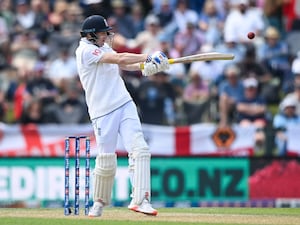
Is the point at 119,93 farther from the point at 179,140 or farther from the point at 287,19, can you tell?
the point at 287,19

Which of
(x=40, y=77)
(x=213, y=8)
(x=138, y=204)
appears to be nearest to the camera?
(x=138, y=204)

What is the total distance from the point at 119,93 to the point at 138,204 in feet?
3.74

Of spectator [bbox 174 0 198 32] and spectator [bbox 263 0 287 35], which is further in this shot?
spectator [bbox 174 0 198 32]

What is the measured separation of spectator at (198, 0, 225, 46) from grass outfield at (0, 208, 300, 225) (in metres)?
7.40

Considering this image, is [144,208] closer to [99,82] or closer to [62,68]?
[99,82]

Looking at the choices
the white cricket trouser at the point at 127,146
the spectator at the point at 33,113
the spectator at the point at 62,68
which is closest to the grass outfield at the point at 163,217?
the white cricket trouser at the point at 127,146

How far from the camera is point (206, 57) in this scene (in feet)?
35.6

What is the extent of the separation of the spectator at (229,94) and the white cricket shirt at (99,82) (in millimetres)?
6010

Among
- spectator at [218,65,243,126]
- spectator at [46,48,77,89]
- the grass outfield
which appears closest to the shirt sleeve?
the grass outfield

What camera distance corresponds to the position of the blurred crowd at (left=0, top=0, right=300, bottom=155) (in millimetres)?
17016

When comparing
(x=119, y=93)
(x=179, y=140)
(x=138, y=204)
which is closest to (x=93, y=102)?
(x=119, y=93)

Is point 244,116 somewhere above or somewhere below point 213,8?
below

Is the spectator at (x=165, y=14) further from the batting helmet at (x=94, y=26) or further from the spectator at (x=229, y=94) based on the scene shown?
the batting helmet at (x=94, y=26)

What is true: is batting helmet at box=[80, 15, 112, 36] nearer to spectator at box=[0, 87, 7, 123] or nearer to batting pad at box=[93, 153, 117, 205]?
batting pad at box=[93, 153, 117, 205]
